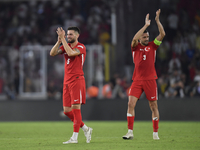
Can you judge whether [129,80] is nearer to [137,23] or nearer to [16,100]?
[137,23]

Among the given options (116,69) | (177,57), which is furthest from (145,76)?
(177,57)

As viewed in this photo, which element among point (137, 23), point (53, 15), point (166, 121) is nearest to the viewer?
point (166, 121)

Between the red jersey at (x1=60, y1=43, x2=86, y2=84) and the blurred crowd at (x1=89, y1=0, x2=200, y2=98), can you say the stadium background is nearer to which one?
the blurred crowd at (x1=89, y1=0, x2=200, y2=98)

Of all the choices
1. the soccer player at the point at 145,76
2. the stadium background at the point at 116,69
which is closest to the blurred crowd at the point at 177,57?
the stadium background at the point at 116,69

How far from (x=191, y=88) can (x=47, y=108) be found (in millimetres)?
5557

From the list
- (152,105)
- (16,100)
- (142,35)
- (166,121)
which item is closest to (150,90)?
(152,105)

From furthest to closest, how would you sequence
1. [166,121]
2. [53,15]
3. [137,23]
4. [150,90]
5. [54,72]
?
[53,15], [54,72], [137,23], [166,121], [150,90]

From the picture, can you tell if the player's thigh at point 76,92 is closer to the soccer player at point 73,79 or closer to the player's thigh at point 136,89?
the soccer player at point 73,79

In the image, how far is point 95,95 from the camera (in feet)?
50.4

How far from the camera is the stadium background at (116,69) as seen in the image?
14.2m

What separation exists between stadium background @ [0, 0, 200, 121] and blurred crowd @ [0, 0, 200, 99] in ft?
0.13

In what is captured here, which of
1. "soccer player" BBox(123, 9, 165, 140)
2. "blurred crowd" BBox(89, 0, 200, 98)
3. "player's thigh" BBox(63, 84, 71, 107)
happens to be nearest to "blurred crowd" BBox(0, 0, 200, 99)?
"blurred crowd" BBox(89, 0, 200, 98)

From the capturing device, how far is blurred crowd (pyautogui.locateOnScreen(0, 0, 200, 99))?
49.0ft

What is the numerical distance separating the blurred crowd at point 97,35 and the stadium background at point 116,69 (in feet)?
0.13
